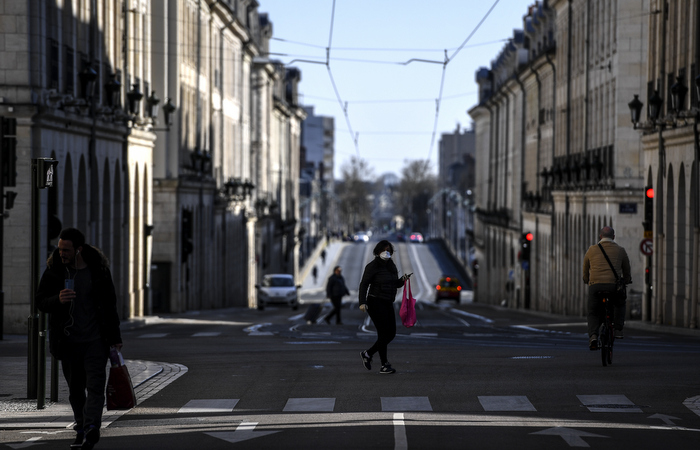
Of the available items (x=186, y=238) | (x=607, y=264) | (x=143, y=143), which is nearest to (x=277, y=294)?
(x=186, y=238)

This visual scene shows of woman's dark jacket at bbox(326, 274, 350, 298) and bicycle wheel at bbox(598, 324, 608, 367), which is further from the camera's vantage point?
woman's dark jacket at bbox(326, 274, 350, 298)

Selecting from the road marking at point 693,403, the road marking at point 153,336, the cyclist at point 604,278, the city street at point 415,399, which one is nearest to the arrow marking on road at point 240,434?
the city street at point 415,399

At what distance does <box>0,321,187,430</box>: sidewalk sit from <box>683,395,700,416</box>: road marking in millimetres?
5279

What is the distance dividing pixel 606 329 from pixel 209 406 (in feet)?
17.8

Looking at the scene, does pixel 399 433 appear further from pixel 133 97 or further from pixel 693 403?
pixel 133 97

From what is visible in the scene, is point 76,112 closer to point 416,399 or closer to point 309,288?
point 416,399

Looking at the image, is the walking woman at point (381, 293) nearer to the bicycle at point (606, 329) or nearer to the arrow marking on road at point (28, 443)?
the bicycle at point (606, 329)

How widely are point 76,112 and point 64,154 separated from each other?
1255 millimetres

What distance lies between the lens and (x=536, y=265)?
63469 mm

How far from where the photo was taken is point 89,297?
388 inches

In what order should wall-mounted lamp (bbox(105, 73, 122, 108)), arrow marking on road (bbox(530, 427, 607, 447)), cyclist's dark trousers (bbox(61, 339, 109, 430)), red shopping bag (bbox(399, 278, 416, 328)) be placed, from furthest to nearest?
wall-mounted lamp (bbox(105, 73, 122, 108)), red shopping bag (bbox(399, 278, 416, 328)), arrow marking on road (bbox(530, 427, 607, 447)), cyclist's dark trousers (bbox(61, 339, 109, 430))

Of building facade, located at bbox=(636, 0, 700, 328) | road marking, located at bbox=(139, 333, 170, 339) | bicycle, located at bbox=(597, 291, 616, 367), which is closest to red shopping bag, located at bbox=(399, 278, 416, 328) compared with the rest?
bicycle, located at bbox=(597, 291, 616, 367)

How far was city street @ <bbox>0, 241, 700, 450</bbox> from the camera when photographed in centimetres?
1041

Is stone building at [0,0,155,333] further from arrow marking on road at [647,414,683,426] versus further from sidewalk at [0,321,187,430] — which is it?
arrow marking on road at [647,414,683,426]
